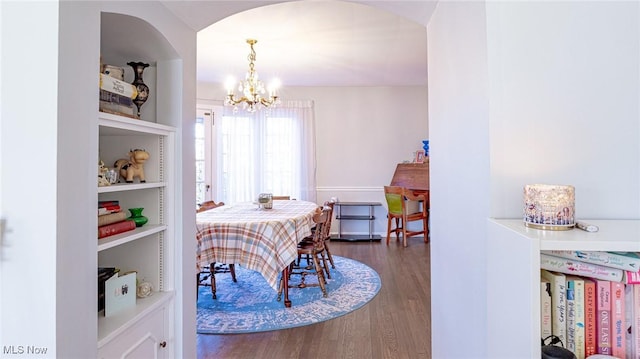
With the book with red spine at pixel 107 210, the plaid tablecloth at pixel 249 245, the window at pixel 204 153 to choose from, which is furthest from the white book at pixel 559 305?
the window at pixel 204 153

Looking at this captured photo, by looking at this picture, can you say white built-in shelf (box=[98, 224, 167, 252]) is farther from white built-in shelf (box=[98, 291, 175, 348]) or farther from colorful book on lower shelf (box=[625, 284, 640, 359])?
colorful book on lower shelf (box=[625, 284, 640, 359])

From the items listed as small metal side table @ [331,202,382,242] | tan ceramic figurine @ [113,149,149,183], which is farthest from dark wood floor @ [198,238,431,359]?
small metal side table @ [331,202,382,242]

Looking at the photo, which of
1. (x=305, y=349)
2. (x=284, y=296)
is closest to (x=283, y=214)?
(x=284, y=296)

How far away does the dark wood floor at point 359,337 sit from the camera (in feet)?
7.07

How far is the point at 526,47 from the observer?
0.96 meters

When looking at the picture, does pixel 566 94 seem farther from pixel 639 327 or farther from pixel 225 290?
pixel 225 290

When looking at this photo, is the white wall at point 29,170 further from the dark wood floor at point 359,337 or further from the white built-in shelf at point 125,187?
the dark wood floor at point 359,337

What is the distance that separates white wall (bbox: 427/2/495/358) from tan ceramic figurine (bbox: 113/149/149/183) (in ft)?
4.72

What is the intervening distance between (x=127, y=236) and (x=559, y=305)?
1521 mm

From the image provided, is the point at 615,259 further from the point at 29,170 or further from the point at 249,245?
the point at 249,245

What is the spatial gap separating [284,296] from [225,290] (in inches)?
26.2

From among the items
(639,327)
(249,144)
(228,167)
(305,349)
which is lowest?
(305,349)

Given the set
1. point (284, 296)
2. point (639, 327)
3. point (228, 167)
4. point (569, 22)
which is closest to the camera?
point (639, 327)

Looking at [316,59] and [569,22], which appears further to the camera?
[316,59]
